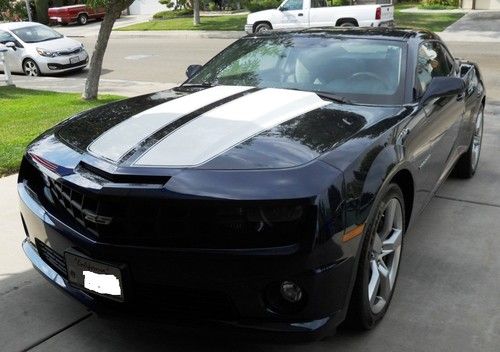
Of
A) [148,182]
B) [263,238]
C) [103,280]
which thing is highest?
[148,182]

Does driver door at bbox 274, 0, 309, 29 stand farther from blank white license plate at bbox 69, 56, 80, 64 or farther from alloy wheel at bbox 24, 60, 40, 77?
alloy wheel at bbox 24, 60, 40, 77

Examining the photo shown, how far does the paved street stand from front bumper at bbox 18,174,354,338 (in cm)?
17

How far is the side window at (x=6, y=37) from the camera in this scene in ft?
53.1

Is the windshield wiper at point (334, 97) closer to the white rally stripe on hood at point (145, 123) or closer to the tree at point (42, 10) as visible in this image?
the white rally stripe on hood at point (145, 123)

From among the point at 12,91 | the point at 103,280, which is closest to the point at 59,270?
the point at 103,280

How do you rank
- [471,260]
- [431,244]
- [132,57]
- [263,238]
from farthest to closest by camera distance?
[132,57] < [431,244] < [471,260] < [263,238]

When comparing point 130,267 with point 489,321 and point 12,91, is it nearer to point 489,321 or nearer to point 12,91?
point 489,321

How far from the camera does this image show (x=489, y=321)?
323cm

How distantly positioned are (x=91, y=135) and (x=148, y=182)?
79 cm

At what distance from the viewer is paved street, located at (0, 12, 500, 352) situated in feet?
9.93

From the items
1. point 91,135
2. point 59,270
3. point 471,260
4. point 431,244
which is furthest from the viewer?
point 431,244

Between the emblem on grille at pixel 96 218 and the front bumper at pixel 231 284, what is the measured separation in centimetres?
10

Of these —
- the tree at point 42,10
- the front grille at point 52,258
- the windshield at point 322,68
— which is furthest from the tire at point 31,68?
the tree at point 42,10

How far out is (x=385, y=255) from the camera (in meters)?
3.27
